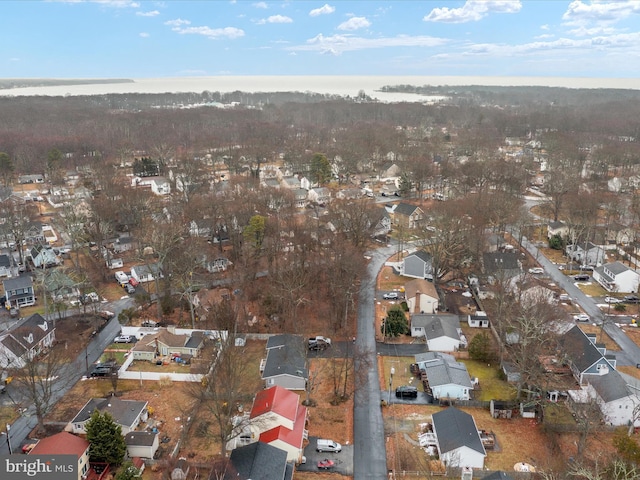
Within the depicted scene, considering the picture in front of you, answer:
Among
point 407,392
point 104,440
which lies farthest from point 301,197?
point 104,440

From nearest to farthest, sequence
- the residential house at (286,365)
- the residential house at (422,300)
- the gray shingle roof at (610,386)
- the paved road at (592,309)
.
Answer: the gray shingle roof at (610,386) < the residential house at (286,365) < the paved road at (592,309) < the residential house at (422,300)

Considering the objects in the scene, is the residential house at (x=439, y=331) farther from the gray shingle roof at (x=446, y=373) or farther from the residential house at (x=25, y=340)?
the residential house at (x=25, y=340)

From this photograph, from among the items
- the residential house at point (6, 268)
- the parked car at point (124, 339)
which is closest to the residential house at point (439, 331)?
the parked car at point (124, 339)

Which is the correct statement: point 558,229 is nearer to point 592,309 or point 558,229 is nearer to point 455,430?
point 592,309

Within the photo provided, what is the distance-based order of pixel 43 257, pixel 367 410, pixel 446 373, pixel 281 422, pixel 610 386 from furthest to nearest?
pixel 43 257, pixel 446 373, pixel 367 410, pixel 610 386, pixel 281 422

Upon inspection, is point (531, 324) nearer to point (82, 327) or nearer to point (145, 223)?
point (82, 327)

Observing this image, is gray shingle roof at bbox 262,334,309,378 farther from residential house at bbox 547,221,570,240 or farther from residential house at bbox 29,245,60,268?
residential house at bbox 547,221,570,240

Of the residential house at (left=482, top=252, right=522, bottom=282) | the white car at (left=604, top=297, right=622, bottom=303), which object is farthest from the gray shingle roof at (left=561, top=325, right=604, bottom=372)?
the white car at (left=604, top=297, right=622, bottom=303)
